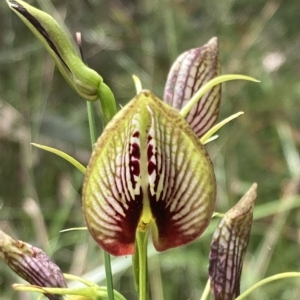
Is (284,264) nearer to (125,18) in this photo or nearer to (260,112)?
(260,112)

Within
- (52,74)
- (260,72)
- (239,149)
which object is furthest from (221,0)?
(52,74)

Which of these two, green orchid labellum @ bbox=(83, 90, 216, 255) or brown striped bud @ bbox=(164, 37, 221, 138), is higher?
brown striped bud @ bbox=(164, 37, 221, 138)

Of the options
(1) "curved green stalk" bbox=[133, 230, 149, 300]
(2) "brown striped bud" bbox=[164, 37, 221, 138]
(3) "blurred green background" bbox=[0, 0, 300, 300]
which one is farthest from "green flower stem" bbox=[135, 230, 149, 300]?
(3) "blurred green background" bbox=[0, 0, 300, 300]

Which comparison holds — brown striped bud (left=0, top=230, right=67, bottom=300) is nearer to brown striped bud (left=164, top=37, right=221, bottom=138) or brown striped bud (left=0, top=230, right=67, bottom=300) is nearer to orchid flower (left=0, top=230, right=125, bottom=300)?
orchid flower (left=0, top=230, right=125, bottom=300)

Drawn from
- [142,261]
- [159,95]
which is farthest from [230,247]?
[159,95]

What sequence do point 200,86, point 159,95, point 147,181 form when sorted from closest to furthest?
point 147,181 → point 200,86 → point 159,95

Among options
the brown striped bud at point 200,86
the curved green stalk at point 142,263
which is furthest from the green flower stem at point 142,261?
the brown striped bud at point 200,86

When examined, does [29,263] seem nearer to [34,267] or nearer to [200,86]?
[34,267]

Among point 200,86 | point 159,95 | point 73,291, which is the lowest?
point 73,291

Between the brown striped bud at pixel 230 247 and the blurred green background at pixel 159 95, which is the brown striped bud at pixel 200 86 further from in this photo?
the blurred green background at pixel 159 95
